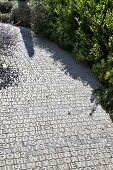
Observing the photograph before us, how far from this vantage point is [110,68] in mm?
8836

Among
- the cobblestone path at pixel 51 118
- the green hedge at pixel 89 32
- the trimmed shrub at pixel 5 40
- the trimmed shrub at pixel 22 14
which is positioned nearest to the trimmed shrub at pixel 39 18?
the green hedge at pixel 89 32

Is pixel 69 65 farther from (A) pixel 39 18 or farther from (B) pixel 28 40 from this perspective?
(A) pixel 39 18

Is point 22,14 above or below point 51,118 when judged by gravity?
below

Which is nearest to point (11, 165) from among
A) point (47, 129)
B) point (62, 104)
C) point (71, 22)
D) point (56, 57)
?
point (47, 129)

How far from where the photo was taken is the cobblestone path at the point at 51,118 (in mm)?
6285

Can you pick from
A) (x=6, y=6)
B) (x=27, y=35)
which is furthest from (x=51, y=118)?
(x=6, y=6)

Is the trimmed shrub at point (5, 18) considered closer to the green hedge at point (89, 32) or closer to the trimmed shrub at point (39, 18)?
the trimmed shrub at point (39, 18)

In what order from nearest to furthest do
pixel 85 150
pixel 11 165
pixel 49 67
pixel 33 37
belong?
pixel 11 165
pixel 85 150
pixel 49 67
pixel 33 37

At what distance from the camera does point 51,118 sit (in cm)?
748

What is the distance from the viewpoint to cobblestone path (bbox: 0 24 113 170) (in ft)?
20.6

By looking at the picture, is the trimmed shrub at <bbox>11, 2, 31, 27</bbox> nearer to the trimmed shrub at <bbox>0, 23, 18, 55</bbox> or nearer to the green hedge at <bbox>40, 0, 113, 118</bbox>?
the green hedge at <bbox>40, 0, 113, 118</bbox>

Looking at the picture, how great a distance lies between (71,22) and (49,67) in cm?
208

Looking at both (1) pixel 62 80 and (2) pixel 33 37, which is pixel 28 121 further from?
(2) pixel 33 37

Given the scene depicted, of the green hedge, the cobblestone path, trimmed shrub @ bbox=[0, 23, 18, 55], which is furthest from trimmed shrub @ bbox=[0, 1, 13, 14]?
trimmed shrub @ bbox=[0, 23, 18, 55]
